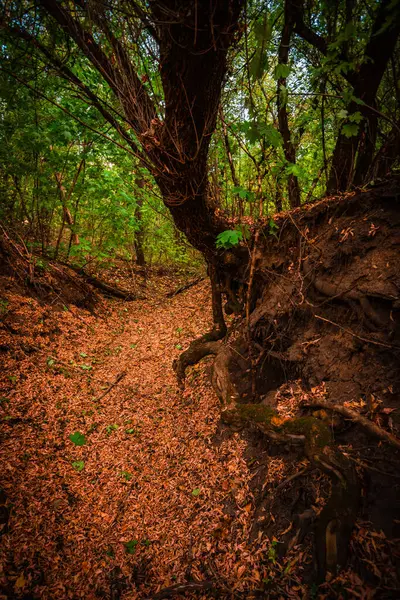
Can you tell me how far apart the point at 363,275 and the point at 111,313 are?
23.9 ft

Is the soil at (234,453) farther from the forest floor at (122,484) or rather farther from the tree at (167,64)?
the tree at (167,64)

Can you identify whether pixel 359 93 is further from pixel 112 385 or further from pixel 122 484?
pixel 122 484

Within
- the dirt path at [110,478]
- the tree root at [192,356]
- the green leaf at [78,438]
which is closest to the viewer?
the dirt path at [110,478]

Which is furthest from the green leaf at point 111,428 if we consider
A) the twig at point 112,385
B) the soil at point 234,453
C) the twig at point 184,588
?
the twig at point 184,588

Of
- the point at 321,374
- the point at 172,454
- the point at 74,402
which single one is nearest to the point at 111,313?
the point at 74,402

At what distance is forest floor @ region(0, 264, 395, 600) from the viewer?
2.53 meters

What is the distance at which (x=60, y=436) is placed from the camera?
4141 mm

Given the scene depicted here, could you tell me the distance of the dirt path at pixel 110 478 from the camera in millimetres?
2650

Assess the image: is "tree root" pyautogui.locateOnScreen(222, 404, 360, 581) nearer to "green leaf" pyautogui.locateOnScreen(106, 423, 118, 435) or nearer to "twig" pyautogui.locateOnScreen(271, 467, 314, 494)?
"twig" pyautogui.locateOnScreen(271, 467, 314, 494)

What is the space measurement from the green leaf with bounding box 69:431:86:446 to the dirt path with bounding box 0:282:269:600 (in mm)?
64

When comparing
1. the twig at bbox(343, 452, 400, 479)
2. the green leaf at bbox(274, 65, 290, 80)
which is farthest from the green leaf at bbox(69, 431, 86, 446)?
the green leaf at bbox(274, 65, 290, 80)

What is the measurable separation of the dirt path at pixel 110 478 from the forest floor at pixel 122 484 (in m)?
0.01

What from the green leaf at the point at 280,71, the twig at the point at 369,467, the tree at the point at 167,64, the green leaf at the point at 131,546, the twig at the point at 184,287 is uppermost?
the tree at the point at 167,64

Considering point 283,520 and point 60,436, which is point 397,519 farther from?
point 60,436
